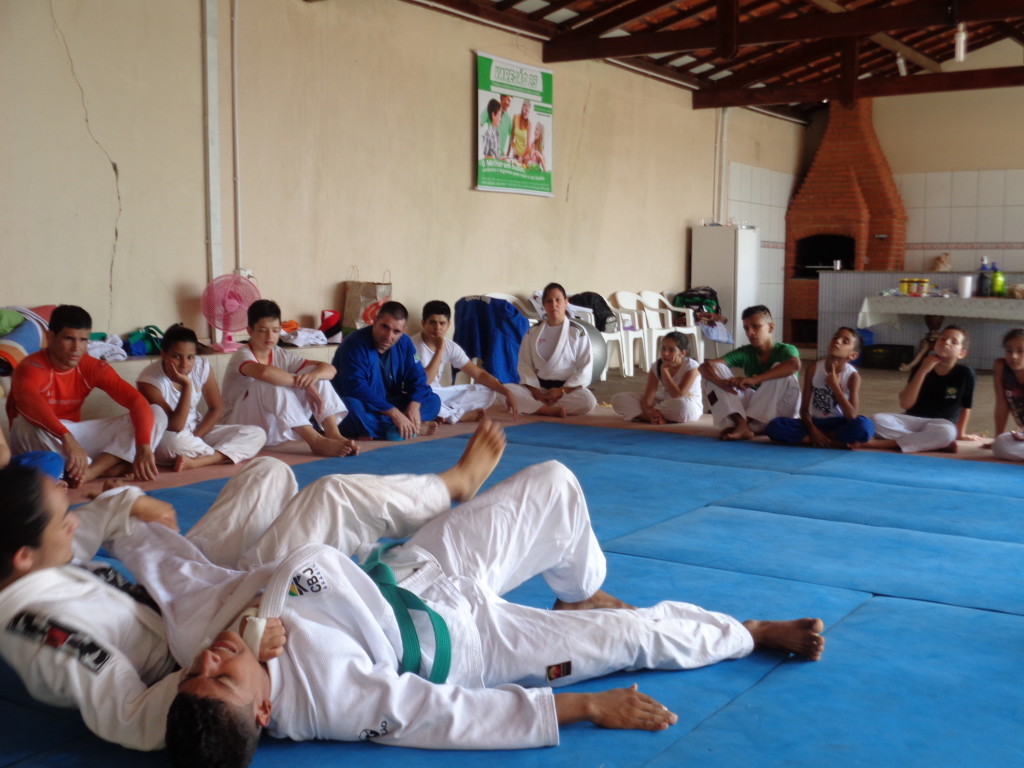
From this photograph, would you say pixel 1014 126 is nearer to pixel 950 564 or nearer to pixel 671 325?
pixel 671 325

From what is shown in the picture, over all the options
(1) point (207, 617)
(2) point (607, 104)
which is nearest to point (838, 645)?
(1) point (207, 617)

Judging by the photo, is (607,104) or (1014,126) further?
(1014,126)

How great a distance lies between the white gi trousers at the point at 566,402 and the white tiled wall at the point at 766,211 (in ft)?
21.9

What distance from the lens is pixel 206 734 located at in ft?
5.30

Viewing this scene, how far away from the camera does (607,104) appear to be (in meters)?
10.6

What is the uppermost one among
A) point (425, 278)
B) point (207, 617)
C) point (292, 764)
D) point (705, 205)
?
point (705, 205)

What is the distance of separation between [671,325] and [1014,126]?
212 inches

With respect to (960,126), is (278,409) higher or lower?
lower

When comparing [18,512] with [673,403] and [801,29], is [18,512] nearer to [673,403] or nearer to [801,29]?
[673,403]

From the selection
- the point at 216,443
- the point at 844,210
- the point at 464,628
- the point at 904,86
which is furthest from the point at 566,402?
the point at 844,210

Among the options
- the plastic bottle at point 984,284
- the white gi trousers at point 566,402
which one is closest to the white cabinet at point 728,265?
the plastic bottle at point 984,284

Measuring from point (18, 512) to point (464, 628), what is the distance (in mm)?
874

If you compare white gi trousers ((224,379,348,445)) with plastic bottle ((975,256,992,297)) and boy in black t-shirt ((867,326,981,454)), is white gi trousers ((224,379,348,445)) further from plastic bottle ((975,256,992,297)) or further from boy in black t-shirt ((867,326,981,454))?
plastic bottle ((975,256,992,297))

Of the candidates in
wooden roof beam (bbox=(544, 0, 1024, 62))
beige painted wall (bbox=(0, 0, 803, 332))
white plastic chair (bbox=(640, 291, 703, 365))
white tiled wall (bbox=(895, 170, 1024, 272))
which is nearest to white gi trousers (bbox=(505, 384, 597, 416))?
beige painted wall (bbox=(0, 0, 803, 332))
